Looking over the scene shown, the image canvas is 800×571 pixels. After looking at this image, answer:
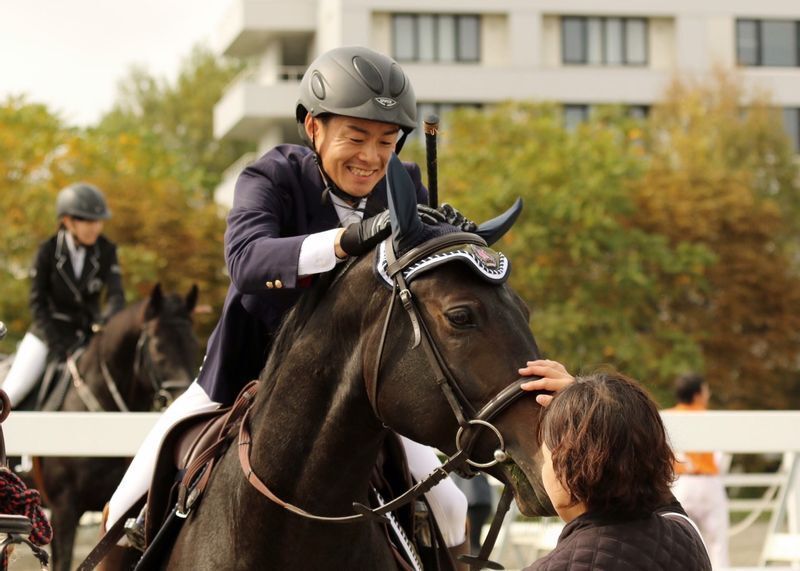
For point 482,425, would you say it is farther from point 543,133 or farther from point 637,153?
point 637,153

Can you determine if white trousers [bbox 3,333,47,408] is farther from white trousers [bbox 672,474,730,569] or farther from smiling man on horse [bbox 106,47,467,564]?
smiling man on horse [bbox 106,47,467,564]

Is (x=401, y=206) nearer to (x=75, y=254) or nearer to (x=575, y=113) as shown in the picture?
(x=75, y=254)

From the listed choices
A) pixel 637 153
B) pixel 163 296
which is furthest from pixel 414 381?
pixel 637 153

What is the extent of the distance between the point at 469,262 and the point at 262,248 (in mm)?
762

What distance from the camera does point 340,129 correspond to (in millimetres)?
4629

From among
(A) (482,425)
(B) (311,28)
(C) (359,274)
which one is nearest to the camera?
(A) (482,425)

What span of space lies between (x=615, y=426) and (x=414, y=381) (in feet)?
3.36

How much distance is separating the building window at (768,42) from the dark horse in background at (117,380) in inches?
1717

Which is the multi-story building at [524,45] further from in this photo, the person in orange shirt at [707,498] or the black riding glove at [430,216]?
the black riding glove at [430,216]

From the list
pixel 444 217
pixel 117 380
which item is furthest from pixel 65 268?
pixel 444 217

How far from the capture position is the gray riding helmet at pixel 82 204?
11.7 meters

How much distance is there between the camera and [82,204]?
38.6 ft

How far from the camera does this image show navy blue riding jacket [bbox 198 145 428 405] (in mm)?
4398

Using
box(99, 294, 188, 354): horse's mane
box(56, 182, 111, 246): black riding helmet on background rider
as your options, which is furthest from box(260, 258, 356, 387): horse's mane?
box(56, 182, 111, 246): black riding helmet on background rider
